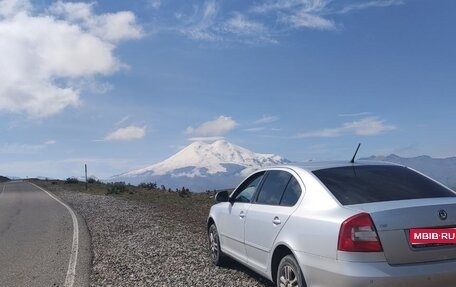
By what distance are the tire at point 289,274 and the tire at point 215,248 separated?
2.38 metres

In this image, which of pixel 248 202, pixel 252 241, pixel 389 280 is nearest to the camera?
pixel 389 280

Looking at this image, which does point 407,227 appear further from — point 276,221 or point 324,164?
point 324,164

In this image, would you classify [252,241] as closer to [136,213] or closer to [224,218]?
[224,218]

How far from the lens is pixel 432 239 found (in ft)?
14.9

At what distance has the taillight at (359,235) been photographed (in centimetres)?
448

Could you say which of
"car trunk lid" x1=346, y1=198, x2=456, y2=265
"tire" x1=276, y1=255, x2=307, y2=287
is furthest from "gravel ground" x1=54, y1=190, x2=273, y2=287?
"car trunk lid" x1=346, y1=198, x2=456, y2=265

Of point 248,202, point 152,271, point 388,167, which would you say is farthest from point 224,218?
point 388,167

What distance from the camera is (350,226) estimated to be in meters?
4.57

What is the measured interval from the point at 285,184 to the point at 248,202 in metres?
1.00

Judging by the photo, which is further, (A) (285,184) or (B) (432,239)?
(A) (285,184)

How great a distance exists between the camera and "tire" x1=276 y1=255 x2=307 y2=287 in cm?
516

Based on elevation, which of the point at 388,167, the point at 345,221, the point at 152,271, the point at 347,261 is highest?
the point at 388,167

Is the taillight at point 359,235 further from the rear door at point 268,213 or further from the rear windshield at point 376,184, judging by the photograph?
the rear door at point 268,213

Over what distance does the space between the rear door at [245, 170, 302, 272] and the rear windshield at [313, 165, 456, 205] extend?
0.44m
